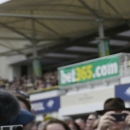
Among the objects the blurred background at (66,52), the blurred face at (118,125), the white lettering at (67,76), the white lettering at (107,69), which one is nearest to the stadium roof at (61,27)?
the blurred background at (66,52)

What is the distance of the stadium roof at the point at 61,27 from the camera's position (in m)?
23.7

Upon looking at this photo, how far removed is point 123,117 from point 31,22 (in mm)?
25055

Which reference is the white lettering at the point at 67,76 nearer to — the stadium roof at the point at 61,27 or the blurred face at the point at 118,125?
the stadium roof at the point at 61,27

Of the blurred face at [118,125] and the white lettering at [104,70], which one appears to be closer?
the blurred face at [118,125]

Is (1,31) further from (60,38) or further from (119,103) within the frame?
(119,103)

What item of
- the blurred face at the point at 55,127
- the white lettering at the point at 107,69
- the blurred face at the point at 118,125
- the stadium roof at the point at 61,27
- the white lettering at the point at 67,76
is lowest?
the blurred face at the point at 118,125

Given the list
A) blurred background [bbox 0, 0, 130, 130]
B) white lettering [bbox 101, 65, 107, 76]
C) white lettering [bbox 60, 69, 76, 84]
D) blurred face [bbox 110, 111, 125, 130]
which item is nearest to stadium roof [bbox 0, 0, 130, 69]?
blurred background [bbox 0, 0, 130, 130]

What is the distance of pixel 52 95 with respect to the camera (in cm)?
1759

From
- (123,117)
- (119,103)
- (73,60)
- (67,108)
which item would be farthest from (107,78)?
(73,60)

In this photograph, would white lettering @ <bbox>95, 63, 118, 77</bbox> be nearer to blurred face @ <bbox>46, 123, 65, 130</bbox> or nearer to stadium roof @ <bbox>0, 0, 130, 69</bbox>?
stadium roof @ <bbox>0, 0, 130, 69</bbox>

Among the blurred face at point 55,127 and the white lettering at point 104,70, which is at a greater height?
the white lettering at point 104,70

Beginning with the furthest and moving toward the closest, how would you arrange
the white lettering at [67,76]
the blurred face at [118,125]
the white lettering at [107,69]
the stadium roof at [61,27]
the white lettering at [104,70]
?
the stadium roof at [61,27] < the white lettering at [67,76] < the white lettering at [104,70] < the white lettering at [107,69] < the blurred face at [118,125]

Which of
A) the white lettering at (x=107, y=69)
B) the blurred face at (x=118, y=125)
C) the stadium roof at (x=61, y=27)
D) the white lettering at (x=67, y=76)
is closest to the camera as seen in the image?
the blurred face at (x=118, y=125)

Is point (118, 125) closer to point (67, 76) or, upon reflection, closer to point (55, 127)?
point (55, 127)
